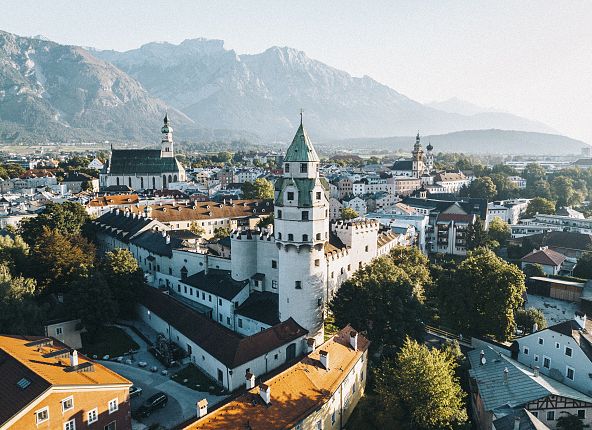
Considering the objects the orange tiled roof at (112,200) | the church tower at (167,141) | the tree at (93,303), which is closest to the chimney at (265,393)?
the tree at (93,303)

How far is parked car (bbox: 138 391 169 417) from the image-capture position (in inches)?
1575

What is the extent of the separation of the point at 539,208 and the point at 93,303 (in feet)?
419

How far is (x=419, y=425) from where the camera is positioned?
3584 centimetres

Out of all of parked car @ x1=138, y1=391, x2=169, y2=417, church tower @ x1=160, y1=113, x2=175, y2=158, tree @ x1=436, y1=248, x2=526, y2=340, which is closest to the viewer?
parked car @ x1=138, y1=391, x2=169, y2=417

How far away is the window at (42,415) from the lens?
30688 mm

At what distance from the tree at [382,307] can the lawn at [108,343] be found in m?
24.8

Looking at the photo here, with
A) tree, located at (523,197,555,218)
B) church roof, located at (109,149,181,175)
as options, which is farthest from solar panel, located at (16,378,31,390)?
church roof, located at (109,149,181,175)

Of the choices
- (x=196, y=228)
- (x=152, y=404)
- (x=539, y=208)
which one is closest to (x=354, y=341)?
(x=152, y=404)

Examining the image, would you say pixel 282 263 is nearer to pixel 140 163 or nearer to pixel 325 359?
pixel 325 359

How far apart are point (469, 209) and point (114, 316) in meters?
93.3

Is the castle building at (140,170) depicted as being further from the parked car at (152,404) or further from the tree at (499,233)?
the parked car at (152,404)

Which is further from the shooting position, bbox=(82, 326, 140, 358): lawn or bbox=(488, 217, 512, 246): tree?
bbox=(488, 217, 512, 246): tree

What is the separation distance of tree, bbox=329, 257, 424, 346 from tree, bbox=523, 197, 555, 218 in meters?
103

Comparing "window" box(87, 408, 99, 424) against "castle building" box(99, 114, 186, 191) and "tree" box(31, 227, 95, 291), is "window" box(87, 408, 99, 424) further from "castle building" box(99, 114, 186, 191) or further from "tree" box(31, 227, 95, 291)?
"castle building" box(99, 114, 186, 191)
